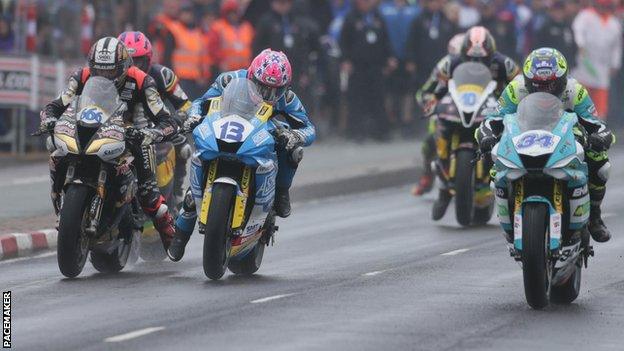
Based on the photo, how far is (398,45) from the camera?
3228 centimetres

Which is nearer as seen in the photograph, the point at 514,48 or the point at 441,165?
the point at 441,165

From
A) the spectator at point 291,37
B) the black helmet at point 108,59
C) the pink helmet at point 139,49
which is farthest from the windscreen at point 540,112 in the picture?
the spectator at point 291,37

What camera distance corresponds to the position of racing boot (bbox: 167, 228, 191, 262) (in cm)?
1515

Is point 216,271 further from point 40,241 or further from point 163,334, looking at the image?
point 40,241

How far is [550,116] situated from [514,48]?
20.7 meters

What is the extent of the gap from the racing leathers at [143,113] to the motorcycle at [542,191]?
3.11 meters

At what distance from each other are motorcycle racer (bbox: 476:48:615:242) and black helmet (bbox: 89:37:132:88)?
288 centimetres

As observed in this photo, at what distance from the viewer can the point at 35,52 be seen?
88.3 feet

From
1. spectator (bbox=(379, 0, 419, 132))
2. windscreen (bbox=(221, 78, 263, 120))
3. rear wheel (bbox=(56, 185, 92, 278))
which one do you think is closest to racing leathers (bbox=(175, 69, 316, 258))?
windscreen (bbox=(221, 78, 263, 120))

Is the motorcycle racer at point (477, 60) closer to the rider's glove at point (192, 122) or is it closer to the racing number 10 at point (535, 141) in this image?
the rider's glove at point (192, 122)

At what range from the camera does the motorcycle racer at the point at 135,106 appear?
49.4ft

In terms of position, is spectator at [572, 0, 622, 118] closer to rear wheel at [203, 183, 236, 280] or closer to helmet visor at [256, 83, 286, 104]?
helmet visor at [256, 83, 286, 104]

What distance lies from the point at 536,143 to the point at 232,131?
97.7 inches

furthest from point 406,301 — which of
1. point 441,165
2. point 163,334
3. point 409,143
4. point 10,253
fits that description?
point 409,143
